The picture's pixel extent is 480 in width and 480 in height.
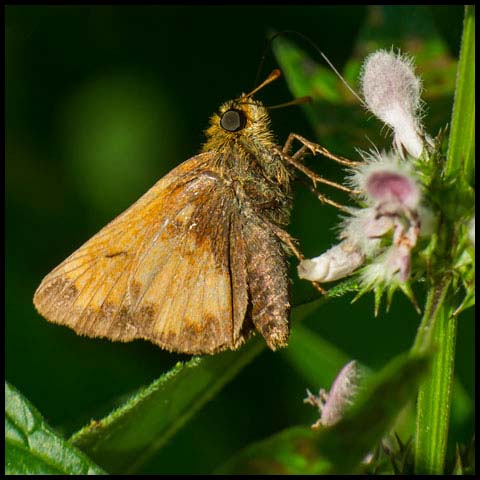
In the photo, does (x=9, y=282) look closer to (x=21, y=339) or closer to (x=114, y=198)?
(x=21, y=339)

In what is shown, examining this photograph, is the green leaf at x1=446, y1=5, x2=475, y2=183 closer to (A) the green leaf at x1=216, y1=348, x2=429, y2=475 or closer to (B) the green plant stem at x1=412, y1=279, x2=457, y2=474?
(B) the green plant stem at x1=412, y1=279, x2=457, y2=474

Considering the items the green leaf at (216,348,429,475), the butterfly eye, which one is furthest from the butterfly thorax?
the green leaf at (216,348,429,475)

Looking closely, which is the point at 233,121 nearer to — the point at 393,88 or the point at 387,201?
the point at 393,88

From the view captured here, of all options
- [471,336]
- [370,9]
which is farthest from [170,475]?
[370,9]

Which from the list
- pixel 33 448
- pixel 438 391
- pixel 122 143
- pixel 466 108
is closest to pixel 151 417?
pixel 33 448

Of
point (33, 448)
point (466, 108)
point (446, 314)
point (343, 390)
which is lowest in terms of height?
point (343, 390)

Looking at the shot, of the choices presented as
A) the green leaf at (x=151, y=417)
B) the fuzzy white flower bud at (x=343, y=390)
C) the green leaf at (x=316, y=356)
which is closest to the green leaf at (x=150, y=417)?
the green leaf at (x=151, y=417)
